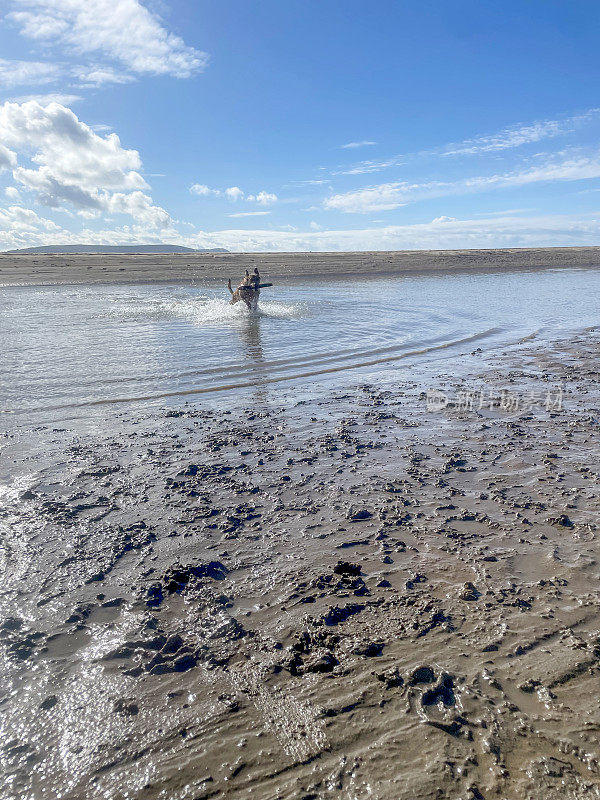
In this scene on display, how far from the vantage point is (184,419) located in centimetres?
814

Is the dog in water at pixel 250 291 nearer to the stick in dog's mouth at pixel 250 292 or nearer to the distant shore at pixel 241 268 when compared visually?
the stick in dog's mouth at pixel 250 292

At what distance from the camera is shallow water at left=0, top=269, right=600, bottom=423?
10.3 meters

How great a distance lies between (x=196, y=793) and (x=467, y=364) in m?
11.4

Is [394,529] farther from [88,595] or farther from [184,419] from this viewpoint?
[184,419]

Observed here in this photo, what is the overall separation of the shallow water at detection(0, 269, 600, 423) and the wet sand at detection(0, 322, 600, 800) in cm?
360

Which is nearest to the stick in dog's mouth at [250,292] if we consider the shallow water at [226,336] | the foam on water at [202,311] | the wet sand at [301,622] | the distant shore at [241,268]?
the foam on water at [202,311]

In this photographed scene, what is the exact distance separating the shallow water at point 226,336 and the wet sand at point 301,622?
360 centimetres

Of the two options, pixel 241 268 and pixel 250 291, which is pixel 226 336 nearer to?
pixel 250 291

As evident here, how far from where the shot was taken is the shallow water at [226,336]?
10297 millimetres

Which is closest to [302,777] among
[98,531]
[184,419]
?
[98,531]

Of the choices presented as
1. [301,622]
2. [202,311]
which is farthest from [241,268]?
[301,622]

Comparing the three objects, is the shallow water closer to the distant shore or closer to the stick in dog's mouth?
the stick in dog's mouth

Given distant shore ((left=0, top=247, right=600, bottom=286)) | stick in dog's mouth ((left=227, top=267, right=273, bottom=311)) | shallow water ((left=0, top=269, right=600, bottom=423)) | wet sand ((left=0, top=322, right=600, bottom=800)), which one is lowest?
Answer: wet sand ((left=0, top=322, right=600, bottom=800))

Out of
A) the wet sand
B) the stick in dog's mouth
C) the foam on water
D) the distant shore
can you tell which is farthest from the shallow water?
the distant shore
